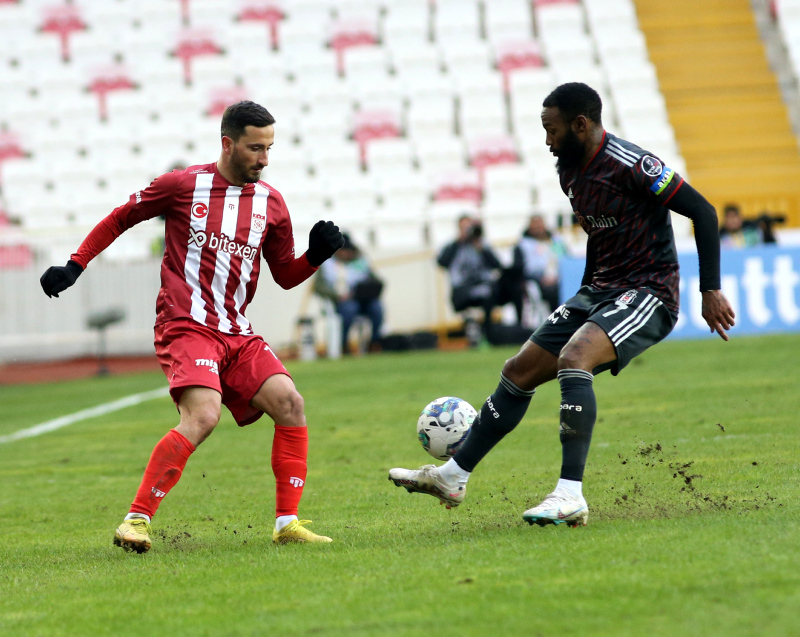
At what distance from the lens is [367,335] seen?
1862 cm

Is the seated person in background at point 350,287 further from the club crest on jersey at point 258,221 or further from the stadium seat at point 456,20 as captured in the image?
the club crest on jersey at point 258,221

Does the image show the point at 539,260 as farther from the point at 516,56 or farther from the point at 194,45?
the point at 194,45

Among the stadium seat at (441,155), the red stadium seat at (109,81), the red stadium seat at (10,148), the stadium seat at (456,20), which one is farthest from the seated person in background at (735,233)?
the red stadium seat at (10,148)

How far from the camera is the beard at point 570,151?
16.2 feet

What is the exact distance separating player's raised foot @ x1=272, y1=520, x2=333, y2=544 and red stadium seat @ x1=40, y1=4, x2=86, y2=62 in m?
24.0

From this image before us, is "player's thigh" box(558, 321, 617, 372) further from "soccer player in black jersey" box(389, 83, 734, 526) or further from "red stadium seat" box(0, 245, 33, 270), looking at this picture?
"red stadium seat" box(0, 245, 33, 270)

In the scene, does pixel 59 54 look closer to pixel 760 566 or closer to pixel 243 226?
pixel 243 226

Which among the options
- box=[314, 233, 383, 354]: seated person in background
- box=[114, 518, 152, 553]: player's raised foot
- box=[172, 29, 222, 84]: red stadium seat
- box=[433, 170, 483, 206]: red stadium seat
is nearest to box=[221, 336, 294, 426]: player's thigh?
box=[114, 518, 152, 553]: player's raised foot

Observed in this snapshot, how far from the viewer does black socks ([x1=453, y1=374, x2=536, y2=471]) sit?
5160 mm

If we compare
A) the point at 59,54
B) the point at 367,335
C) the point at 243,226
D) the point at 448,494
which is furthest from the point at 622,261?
the point at 59,54

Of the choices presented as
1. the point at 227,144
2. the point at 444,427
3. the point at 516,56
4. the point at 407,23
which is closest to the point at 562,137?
the point at 227,144

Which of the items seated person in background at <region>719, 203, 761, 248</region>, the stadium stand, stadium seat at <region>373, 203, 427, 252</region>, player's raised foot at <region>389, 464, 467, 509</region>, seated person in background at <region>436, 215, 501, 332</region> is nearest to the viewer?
player's raised foot at <region>389, 464, 467, 509</region>

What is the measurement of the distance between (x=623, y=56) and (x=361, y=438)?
59.0 ft

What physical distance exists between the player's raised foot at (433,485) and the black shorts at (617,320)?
758mm
